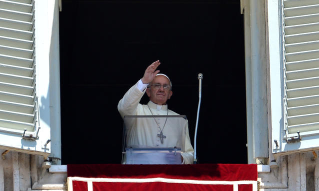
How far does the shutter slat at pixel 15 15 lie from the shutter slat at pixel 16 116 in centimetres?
71

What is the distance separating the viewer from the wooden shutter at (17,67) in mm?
8180

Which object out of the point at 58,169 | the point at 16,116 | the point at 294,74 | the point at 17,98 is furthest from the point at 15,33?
the point at 294,74

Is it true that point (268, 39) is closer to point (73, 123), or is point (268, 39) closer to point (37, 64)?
point (37, 64)

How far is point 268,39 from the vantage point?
8.55 m

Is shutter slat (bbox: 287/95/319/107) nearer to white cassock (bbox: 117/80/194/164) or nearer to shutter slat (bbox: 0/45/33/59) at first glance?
white cassock (bbox: 117/80/194/164)

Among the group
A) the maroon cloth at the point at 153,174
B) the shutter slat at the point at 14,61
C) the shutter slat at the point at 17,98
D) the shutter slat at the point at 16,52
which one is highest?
the shutter slat at the point at 16,52

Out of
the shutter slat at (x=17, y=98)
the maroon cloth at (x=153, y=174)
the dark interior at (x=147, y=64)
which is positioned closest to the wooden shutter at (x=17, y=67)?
the shutter slat at (x=17, y=98)

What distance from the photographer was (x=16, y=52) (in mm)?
8328

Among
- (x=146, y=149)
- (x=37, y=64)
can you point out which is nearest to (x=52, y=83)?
(x=37, y=64)

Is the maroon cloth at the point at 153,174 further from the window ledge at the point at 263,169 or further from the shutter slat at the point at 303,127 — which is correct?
the shutter slat at the point at 303,127

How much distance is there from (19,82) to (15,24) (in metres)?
0.43

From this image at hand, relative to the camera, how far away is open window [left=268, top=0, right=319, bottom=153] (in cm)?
820

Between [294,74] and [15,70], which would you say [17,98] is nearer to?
[15,70]

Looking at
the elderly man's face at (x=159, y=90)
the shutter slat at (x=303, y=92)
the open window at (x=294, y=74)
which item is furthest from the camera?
the elderly man's face at (x=159, y=90)
